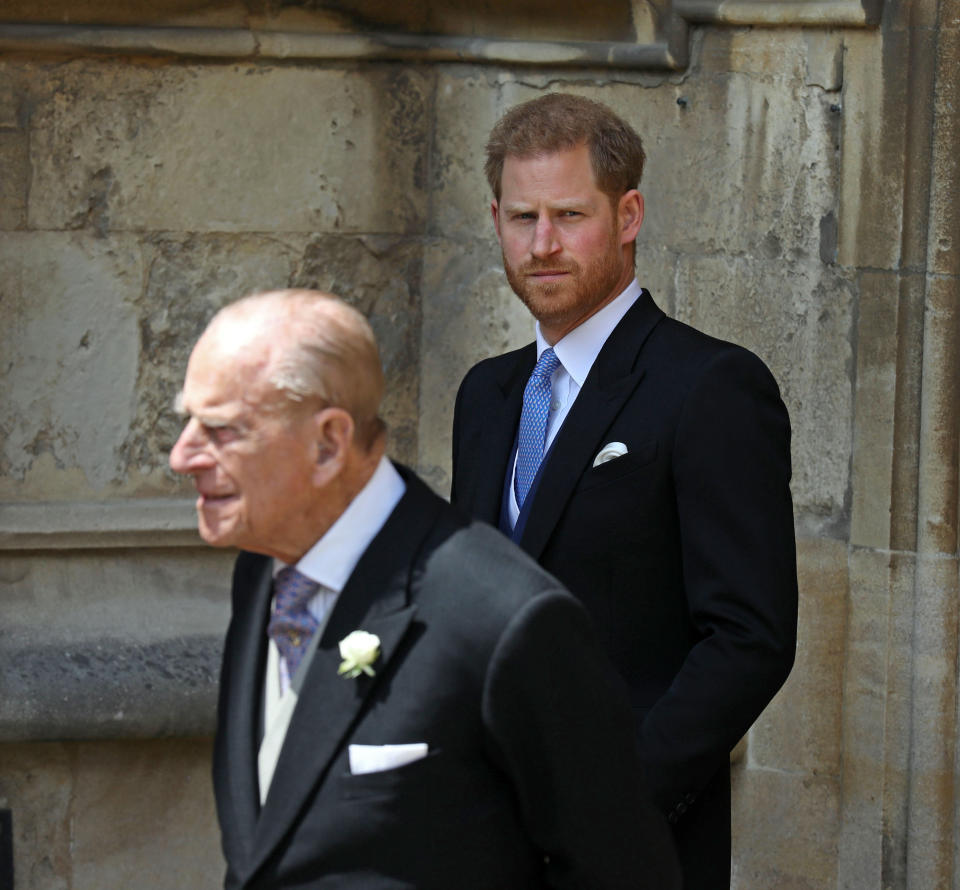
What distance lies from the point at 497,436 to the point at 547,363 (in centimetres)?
13

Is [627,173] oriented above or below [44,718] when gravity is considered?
above

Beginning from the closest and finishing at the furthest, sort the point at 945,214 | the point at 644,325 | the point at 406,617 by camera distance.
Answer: the point at 406,617, the point at 644,325, the point at 945,214

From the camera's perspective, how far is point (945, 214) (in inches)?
128

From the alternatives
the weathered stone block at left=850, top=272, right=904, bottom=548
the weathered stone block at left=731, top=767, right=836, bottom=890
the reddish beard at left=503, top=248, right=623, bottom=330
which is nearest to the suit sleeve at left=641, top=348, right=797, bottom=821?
the reddish beard at left=503, top=248, right=623, bottom=330

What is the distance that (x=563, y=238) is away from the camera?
227 cm

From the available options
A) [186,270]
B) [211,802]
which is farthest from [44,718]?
[186,270]

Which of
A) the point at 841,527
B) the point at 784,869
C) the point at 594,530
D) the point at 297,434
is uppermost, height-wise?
the point at 297,434

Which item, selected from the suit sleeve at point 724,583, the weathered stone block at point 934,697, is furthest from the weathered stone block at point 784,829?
the suit sleeve at point 724,583

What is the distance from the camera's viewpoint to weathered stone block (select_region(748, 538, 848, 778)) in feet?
11.0

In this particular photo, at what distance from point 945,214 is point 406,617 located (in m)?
2.12

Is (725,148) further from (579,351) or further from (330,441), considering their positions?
(330,441)

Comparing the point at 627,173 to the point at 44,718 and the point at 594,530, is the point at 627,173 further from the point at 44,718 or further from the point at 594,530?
the point at 44,718

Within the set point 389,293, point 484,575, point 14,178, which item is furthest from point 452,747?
point 14,178

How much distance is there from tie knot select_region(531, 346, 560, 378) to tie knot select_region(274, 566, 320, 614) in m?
0.82
